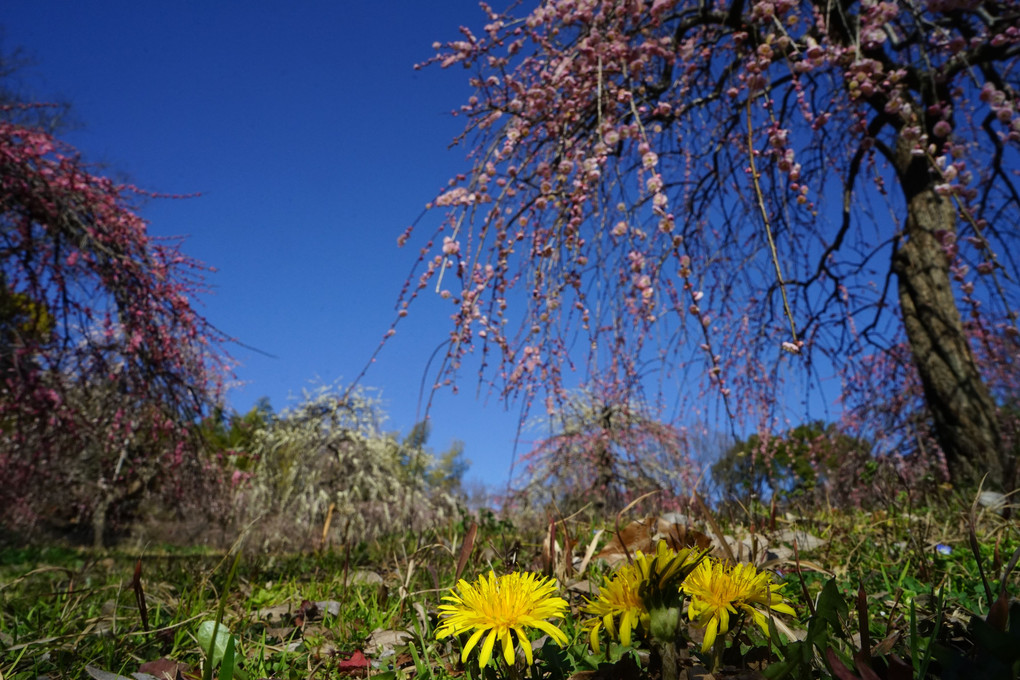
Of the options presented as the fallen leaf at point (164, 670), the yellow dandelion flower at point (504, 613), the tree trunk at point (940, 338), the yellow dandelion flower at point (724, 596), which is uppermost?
the tree trunk at point (940, 338)

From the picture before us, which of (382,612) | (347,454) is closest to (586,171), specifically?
(382,612)

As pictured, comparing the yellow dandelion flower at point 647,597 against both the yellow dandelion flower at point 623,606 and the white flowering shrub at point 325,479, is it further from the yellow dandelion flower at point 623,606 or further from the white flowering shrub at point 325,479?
the white flowering shrub at point 325,479

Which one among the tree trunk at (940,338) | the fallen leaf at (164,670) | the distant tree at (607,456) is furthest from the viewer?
the distant tree at (607,456)

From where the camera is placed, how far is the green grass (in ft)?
2.62

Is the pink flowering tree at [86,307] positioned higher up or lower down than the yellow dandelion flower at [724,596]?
higher up

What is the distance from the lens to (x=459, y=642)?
1.12 metres

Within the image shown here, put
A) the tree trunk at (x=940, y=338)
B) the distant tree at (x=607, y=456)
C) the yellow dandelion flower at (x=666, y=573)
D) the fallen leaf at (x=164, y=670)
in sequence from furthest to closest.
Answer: the distant tree at (x=607, y=456) < the tree trunk at (x=940, y=338) < the fallen leaf at (x=164, y=670) < the yellow dandelion flower at (x=666, y=573)

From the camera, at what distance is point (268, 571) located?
8.50 feet

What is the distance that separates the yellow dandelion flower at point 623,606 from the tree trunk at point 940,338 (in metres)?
4.32

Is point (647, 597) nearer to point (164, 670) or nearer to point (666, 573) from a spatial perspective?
point (666, 573)

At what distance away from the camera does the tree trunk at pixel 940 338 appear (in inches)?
170

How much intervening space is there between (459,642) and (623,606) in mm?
481

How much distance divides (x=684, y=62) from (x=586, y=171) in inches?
80.3

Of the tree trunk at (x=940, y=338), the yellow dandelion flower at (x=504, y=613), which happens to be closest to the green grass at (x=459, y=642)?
the yellow dandelion flower at (x=504, y=613)
